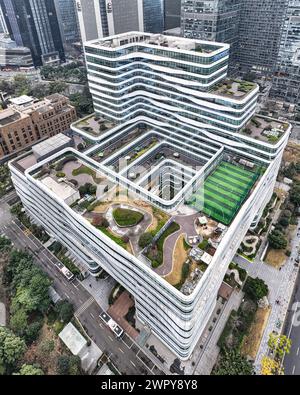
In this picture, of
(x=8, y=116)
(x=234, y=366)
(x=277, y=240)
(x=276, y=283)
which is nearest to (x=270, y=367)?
(x=234, y=366)

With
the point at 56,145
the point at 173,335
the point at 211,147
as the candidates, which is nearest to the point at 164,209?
the point at 173,335

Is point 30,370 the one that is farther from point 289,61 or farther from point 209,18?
point 289,61

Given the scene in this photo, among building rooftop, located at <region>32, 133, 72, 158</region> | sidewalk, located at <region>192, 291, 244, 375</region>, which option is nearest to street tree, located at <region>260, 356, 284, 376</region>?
sidewalk, located at <region>192, 291, 244, 375</region>

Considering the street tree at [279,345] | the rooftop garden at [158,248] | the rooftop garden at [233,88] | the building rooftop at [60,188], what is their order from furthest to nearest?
the rooftop garden at [233,88]
the building rooftop at [60,188]
the street tree at [279,345]
the rooftop garden at [158,248]

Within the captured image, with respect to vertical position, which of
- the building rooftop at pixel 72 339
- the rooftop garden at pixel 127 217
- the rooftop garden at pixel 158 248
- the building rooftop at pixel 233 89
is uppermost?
the building rooftop at pixel 233 89

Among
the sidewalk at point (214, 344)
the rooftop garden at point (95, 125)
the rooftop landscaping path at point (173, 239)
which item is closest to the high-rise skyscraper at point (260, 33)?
the rooftop garden at point (95, 125)

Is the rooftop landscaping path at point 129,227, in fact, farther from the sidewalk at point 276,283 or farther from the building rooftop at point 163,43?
the building rooftop at point 163,43

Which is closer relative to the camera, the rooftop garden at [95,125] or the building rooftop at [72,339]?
the building rooftop at [72,339]
